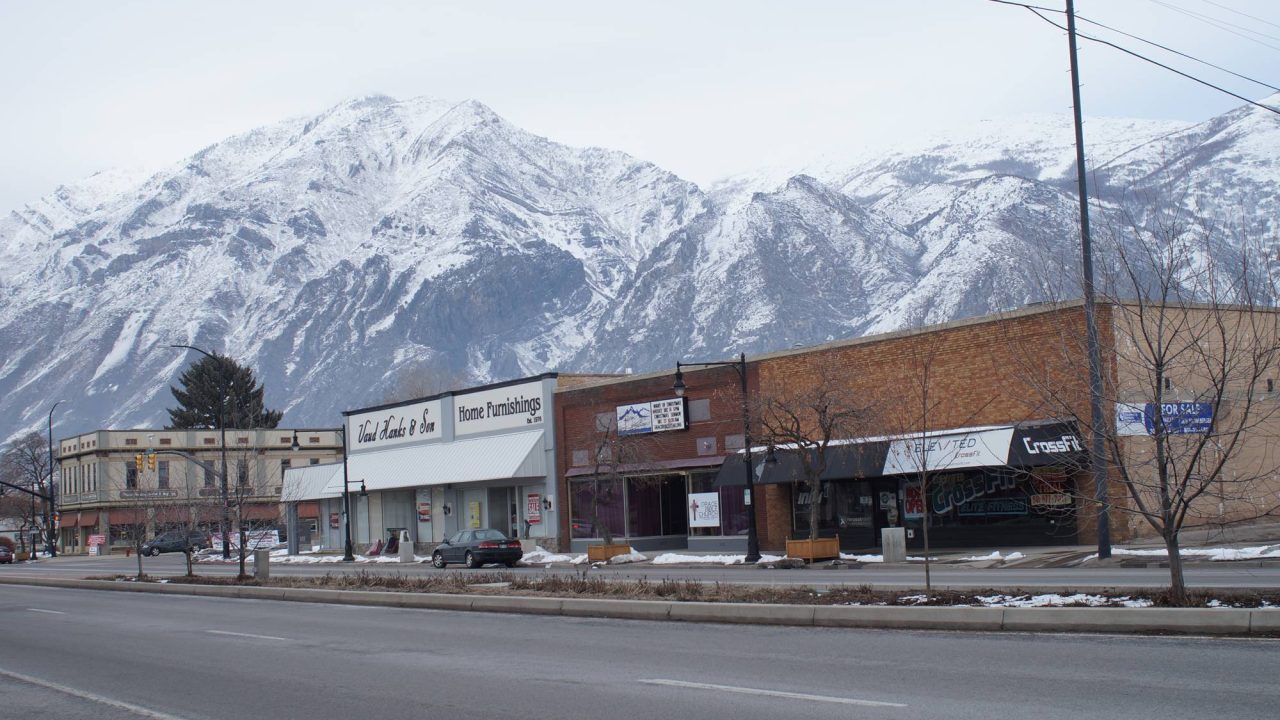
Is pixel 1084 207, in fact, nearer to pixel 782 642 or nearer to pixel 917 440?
pixel 917 440

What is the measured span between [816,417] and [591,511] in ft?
42.3

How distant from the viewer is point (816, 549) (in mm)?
34375

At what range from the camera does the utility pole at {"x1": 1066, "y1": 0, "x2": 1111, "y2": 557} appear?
16.5 meters

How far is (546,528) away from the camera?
51594mm

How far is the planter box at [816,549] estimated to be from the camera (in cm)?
3434

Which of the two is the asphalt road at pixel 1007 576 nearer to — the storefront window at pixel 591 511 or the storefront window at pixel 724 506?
the storefront window at pixel 724 506

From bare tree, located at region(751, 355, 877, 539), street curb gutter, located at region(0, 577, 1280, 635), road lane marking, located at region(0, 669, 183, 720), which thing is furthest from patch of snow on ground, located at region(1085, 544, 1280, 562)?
road lane marking, located at region(0, 669, 183, 720)

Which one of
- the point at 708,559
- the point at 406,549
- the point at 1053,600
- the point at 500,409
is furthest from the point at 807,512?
the point at 1053,600

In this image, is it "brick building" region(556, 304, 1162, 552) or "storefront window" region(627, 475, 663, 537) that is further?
"storefront window" region(627, 475, 663, 537)

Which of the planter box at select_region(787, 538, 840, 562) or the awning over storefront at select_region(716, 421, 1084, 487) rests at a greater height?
the awning over storefront at select_region(716, 421, 1084, 487)

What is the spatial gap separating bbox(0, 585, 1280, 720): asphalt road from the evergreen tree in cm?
10078

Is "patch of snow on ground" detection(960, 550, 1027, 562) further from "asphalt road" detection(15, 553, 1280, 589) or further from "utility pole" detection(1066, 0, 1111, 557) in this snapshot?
"utility pole" detection(1066, 0, 1111, 557)

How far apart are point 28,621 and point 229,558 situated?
40.3 metres

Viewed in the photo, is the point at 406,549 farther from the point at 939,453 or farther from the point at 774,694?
the point at 774,694
